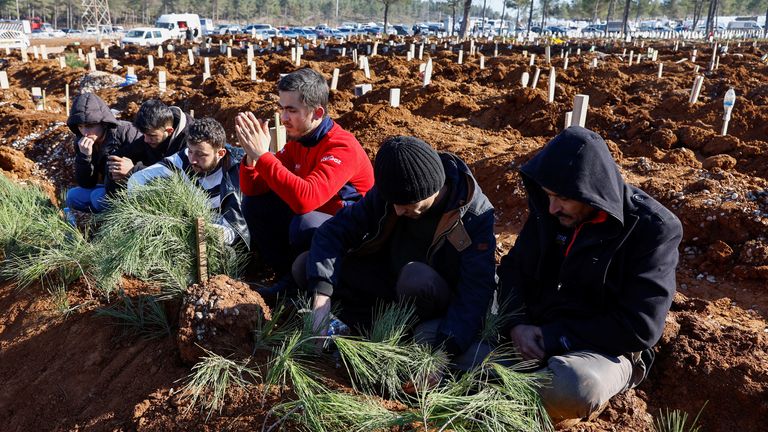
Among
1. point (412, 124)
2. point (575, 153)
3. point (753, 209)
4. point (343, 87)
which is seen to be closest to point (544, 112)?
point (412, 124)

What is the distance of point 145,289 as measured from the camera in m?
3.10

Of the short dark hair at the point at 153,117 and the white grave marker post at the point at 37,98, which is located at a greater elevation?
the short dark hair at the point at 153,117

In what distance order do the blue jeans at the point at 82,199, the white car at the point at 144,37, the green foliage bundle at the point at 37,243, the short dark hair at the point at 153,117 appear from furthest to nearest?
1. the white car at the point at 144,37
2. the blue jeans at the point at 82,199
3. the short dark hair at the point at 153,117
4. the green foliage bundle at the point at 37,243

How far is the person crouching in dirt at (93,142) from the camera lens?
4629 millimetres

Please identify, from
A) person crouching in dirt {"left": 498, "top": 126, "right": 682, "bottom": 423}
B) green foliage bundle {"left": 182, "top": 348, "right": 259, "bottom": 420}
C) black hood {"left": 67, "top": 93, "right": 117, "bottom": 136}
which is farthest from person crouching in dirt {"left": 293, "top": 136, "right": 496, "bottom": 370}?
black hood {"left": 67, "top": 93, "right": 117, "bottom": 136}

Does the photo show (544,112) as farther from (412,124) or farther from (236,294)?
(236,294)

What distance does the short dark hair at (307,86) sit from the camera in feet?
10.2

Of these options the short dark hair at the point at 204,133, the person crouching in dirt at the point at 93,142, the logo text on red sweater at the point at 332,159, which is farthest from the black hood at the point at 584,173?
the person crouching in dirt at the point at 93,142

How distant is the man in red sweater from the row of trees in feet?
153

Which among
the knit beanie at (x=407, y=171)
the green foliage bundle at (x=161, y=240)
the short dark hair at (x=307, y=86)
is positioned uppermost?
the short dark hair at (x=307, y=86)

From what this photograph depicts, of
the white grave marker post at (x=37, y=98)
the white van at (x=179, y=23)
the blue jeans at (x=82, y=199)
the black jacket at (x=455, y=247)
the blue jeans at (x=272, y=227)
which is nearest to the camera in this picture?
the black jacket at (x=455, y=247)

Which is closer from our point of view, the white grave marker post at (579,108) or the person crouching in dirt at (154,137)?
the person crouching in dirt at (154,137)

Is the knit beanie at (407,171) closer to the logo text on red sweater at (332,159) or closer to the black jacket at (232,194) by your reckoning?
the logo text on red sweater at (332,159)

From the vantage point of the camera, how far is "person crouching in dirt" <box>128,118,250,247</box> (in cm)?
341
